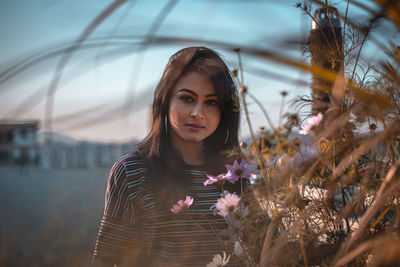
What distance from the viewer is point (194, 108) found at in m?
1.03

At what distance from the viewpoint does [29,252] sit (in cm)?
281

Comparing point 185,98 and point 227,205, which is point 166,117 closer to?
point 185,98

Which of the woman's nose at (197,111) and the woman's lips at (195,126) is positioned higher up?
the woman's nose at (197,111)

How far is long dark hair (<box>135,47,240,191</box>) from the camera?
3.43 feet

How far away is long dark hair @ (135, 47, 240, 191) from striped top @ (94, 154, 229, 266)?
93mm

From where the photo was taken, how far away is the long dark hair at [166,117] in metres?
1.05

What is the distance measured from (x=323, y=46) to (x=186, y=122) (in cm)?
54

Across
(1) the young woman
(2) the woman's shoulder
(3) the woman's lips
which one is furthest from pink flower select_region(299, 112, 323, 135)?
(2) the woman's shoulder

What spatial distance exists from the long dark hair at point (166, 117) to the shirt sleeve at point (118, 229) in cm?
12

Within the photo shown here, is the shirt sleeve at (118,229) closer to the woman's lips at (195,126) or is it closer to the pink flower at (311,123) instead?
the woman's lips at (195,126)

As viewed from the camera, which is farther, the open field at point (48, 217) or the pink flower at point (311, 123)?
the open field at point (48, 217)

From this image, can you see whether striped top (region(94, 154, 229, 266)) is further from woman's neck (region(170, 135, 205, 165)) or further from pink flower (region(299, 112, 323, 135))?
pink flower (region(299, 112, 323, 135))

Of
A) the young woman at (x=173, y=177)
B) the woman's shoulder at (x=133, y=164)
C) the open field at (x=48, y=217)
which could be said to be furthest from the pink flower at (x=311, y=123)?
the open field at (x=48, y=217)

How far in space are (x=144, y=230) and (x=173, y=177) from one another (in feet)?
0.62
